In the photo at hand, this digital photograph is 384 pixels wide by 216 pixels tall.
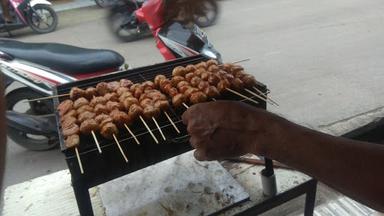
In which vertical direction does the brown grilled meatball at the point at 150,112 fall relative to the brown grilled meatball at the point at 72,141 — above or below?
above

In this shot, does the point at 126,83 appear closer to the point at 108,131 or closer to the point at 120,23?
the point at 108,131

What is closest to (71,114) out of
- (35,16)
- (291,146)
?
(291,146)

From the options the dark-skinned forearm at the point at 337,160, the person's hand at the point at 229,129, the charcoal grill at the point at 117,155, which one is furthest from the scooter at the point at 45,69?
the dark-skinned forearm at the point at 337,160

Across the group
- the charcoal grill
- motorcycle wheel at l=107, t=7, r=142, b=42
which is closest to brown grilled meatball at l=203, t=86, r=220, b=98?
the charcoal grill

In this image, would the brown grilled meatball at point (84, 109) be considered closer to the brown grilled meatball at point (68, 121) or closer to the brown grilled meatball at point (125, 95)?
the brown grilled meatball at point (68, 121)

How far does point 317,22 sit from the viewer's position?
8227 mm

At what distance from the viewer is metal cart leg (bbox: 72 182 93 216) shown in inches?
72.8

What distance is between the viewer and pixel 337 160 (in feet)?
4.33

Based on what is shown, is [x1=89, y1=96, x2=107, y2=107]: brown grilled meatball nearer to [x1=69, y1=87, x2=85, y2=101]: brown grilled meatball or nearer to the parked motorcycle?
[x1=69, y1=87, x2=85, y2=101]: brown grilled meatball

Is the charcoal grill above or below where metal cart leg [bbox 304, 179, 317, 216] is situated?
above

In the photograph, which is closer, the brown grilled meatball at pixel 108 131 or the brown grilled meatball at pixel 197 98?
the brown grilled meatball at pixel 108 131

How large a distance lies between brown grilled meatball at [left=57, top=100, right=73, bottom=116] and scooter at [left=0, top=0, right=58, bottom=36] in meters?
4.37

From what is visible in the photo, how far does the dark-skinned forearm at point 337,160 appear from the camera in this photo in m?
1.27

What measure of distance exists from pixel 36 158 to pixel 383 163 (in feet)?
11.9
